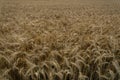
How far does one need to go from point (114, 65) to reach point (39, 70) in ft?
2.91

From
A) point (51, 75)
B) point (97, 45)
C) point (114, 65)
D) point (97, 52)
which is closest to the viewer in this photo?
point (51, 75)

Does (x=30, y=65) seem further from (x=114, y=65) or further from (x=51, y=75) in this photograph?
(x=114, y=65)

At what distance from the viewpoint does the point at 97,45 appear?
10.4 ft

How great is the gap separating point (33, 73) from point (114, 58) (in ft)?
3.52

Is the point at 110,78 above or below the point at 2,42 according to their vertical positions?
below

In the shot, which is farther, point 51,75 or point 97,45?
point 97,45

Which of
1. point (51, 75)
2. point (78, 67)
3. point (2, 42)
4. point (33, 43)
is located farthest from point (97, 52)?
point (2, 42)

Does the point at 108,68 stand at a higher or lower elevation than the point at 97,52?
lower

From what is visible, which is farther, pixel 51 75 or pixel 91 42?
pixel 91 42

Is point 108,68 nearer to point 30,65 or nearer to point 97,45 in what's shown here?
point 97,45

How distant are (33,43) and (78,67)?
102 cm

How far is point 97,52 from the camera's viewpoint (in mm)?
2781

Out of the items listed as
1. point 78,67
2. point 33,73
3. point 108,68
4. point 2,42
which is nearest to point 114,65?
point 108,68

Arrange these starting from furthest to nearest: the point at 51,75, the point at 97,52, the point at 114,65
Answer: the point at 97,52, the point at 114,65, the point at 51,75
